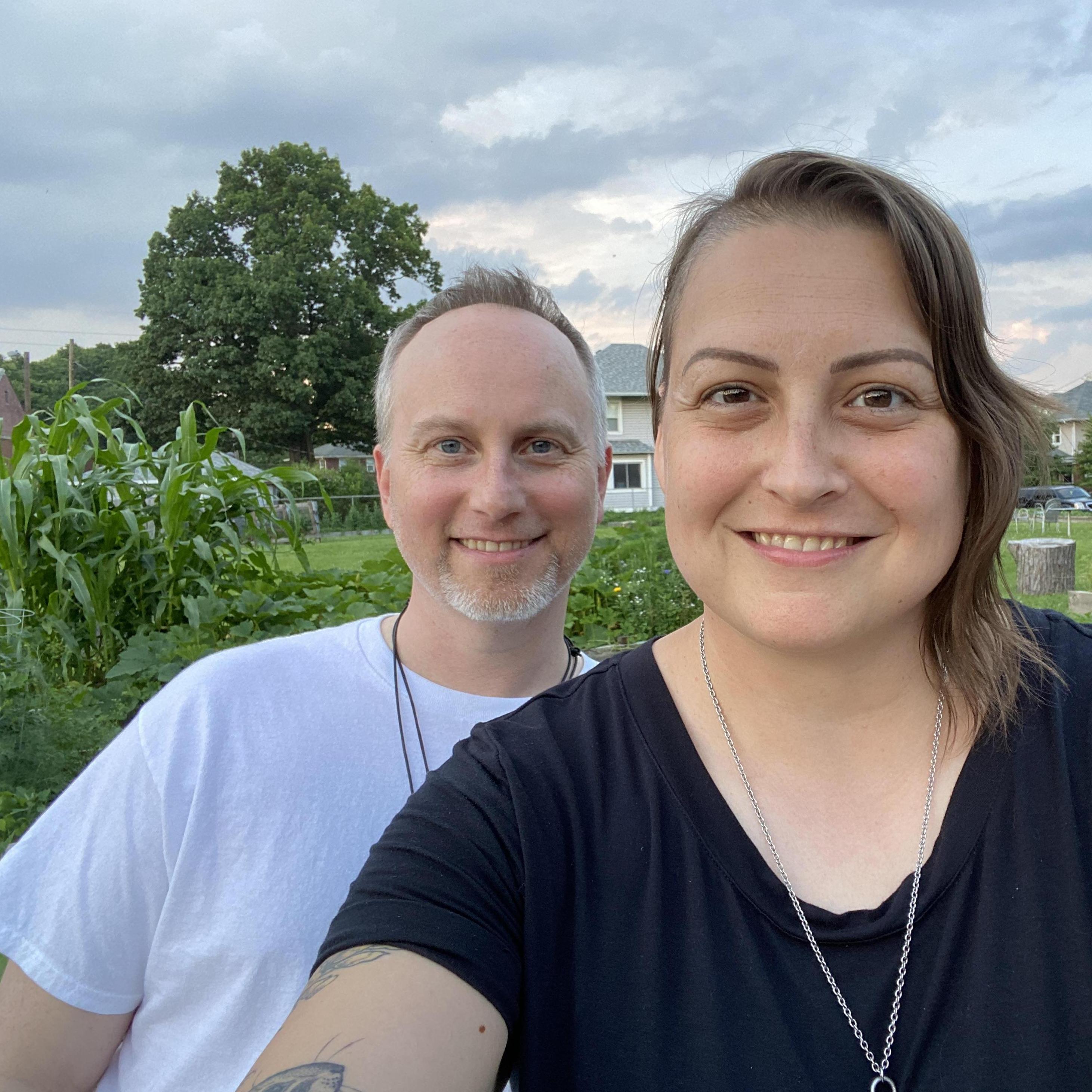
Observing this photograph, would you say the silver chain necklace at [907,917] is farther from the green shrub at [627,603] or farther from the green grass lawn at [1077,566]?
the green shrub at [627,603]

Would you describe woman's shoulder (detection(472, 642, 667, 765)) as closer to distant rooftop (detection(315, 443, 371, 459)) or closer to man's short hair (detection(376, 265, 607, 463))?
man's short hair (detection(376, 265, 607, 463))

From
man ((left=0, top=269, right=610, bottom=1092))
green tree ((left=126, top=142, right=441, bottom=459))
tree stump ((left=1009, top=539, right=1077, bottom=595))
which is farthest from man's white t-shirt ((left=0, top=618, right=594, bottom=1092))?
green tree ((left=126, top=142, right=441, bottom=459))

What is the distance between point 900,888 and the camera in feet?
3.94

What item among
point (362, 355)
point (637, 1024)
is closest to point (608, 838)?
point (637, 1024)

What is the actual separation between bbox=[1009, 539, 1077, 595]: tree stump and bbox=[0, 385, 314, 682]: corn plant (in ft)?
32.7

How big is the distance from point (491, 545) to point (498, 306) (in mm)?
621

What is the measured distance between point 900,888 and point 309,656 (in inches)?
46.9

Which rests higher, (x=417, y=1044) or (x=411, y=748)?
(x=411, y=748)

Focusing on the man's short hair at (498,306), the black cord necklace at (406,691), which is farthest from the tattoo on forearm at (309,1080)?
the man's short hair at (498,306)

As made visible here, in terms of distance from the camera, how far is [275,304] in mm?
35938

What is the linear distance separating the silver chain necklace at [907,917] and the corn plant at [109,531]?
8.90 feet

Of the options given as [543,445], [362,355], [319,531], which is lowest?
[319,531]

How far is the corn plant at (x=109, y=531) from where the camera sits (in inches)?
138

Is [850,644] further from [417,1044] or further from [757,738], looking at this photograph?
[417,1044]
